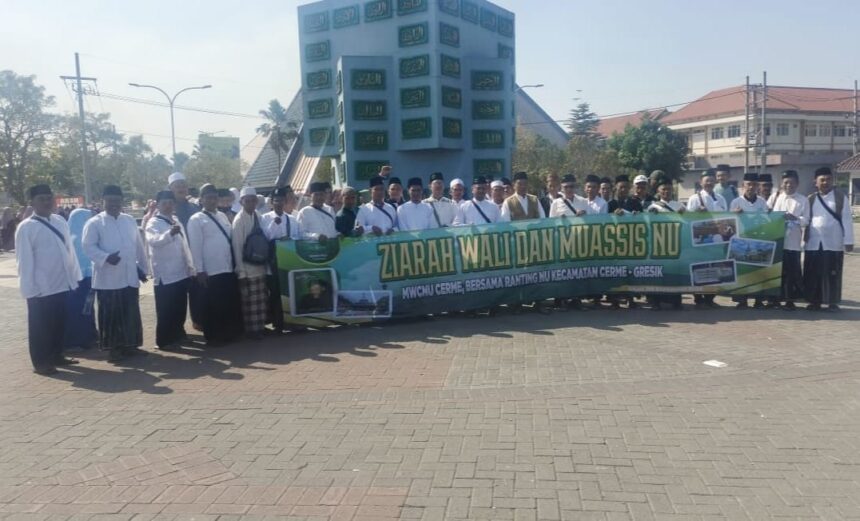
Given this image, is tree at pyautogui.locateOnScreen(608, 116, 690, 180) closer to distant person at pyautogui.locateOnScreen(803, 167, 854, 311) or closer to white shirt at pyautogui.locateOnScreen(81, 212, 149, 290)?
distant person at pyautogui.locateOnScreen(803, 167, 854, 311)

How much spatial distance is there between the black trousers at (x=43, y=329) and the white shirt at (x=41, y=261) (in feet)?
0.37

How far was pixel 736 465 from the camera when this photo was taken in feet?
13.4

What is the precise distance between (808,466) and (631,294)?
5.22 metres

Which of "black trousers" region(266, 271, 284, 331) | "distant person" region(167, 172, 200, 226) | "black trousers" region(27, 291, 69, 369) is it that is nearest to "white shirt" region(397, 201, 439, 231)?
"black trousers" region(266, 271, 284, 331)

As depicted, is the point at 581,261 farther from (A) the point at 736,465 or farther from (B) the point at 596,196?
(A) the point at 736,465

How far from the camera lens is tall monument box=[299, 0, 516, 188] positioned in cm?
1656

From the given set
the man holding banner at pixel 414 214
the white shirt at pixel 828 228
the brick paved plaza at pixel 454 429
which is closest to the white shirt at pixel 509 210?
the man holding banner at pixel 414 214

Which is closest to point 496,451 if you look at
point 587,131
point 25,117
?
point 25,117

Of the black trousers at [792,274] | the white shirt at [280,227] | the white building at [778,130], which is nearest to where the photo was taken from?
the white shirt at [280,227]

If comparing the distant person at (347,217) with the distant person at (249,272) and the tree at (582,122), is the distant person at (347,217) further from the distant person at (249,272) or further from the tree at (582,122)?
the tree at (582,122)

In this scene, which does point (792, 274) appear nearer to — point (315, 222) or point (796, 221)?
point (796, 221)

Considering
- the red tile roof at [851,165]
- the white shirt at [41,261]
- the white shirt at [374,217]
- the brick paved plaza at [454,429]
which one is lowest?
the brick paved plaza at [454,429]

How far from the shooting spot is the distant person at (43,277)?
6.94 metres

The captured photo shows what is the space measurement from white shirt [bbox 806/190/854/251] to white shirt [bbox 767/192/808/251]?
0.10 meters
